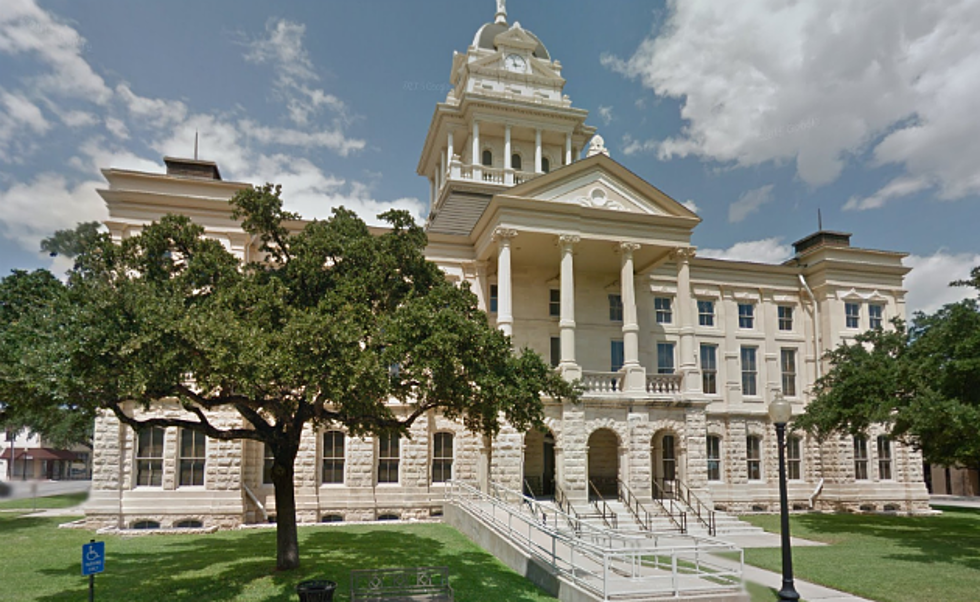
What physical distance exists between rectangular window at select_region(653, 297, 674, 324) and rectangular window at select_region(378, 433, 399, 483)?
13014 millimetres

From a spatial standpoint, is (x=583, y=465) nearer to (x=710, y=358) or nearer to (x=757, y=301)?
(x=710, y=358)

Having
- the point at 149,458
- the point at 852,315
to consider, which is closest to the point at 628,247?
the point at 852,315

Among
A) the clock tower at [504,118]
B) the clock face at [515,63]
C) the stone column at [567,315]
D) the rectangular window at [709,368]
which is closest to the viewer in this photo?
the stone column at [567,315]

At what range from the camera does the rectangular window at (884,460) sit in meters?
31.2

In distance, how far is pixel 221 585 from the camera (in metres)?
13.6

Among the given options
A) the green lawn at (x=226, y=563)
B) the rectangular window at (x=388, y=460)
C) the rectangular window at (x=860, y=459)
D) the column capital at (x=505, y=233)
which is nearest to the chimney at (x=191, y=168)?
the column capital at (x=505, y=233)

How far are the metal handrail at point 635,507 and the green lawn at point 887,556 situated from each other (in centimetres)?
317

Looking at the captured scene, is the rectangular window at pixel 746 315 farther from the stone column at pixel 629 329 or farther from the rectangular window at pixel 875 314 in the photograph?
the stone column at pixel 629 329

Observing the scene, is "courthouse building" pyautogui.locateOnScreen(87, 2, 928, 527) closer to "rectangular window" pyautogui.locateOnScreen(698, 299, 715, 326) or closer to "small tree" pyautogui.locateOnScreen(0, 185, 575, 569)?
"rectangular window" pyautogui.locateOnScreen(698, 299, 715, 326)

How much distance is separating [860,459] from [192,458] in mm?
28645

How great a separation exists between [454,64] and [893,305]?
28.3m

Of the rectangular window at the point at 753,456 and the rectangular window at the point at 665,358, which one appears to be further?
the rectangular window at the point at 753,456

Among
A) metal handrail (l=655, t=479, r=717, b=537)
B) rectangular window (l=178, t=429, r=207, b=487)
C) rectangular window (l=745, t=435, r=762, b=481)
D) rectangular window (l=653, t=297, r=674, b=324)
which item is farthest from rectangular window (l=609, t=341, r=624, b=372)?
rectangular window (l=178, t=429, r=207, b=487)

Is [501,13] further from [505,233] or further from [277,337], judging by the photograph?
[277,337]
